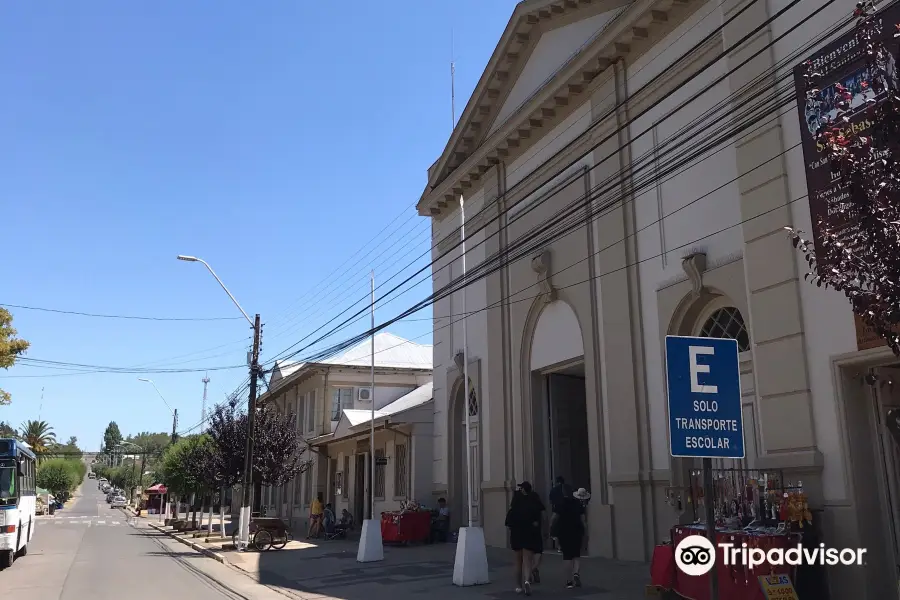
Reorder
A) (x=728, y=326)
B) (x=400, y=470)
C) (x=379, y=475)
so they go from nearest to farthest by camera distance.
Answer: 1. (x=728, y=326)
2. (x=400, y=470)
3. (x=379, y=475)

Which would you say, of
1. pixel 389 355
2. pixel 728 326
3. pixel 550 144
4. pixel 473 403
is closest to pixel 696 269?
pixel 728 326

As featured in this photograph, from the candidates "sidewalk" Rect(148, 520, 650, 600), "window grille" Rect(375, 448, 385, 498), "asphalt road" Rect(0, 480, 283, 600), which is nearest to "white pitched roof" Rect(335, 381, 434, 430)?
"window grille" Rect(375, 448, 385, 498)

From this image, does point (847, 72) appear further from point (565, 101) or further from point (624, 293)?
point (565, 101)

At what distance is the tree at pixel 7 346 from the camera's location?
1036 inches

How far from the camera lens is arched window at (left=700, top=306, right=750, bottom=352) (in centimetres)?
1319

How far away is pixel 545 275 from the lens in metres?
18.2

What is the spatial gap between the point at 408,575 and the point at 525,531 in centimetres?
419

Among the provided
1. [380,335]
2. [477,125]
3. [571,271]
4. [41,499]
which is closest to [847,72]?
[571,271]

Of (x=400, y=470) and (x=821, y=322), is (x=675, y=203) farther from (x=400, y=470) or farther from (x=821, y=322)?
(x=400, y=470)

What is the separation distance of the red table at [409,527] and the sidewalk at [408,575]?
518 mm

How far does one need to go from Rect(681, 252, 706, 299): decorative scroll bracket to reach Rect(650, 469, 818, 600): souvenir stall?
130 inches

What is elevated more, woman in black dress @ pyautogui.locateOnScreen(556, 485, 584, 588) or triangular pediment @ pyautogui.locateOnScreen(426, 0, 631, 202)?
triangular pediment @ pyautogui.locateOnScreen(426, 0, 631, 202)

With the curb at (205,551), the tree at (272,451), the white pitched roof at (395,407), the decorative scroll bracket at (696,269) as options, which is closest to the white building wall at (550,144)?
the decorative scroll bracket at (696,269)

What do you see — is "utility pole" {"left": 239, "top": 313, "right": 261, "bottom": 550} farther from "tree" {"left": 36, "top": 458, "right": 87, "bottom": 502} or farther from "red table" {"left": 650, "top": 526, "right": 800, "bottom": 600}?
"tree" {"left": 36, "top": 458, "right": 87, "bottom": 502}
